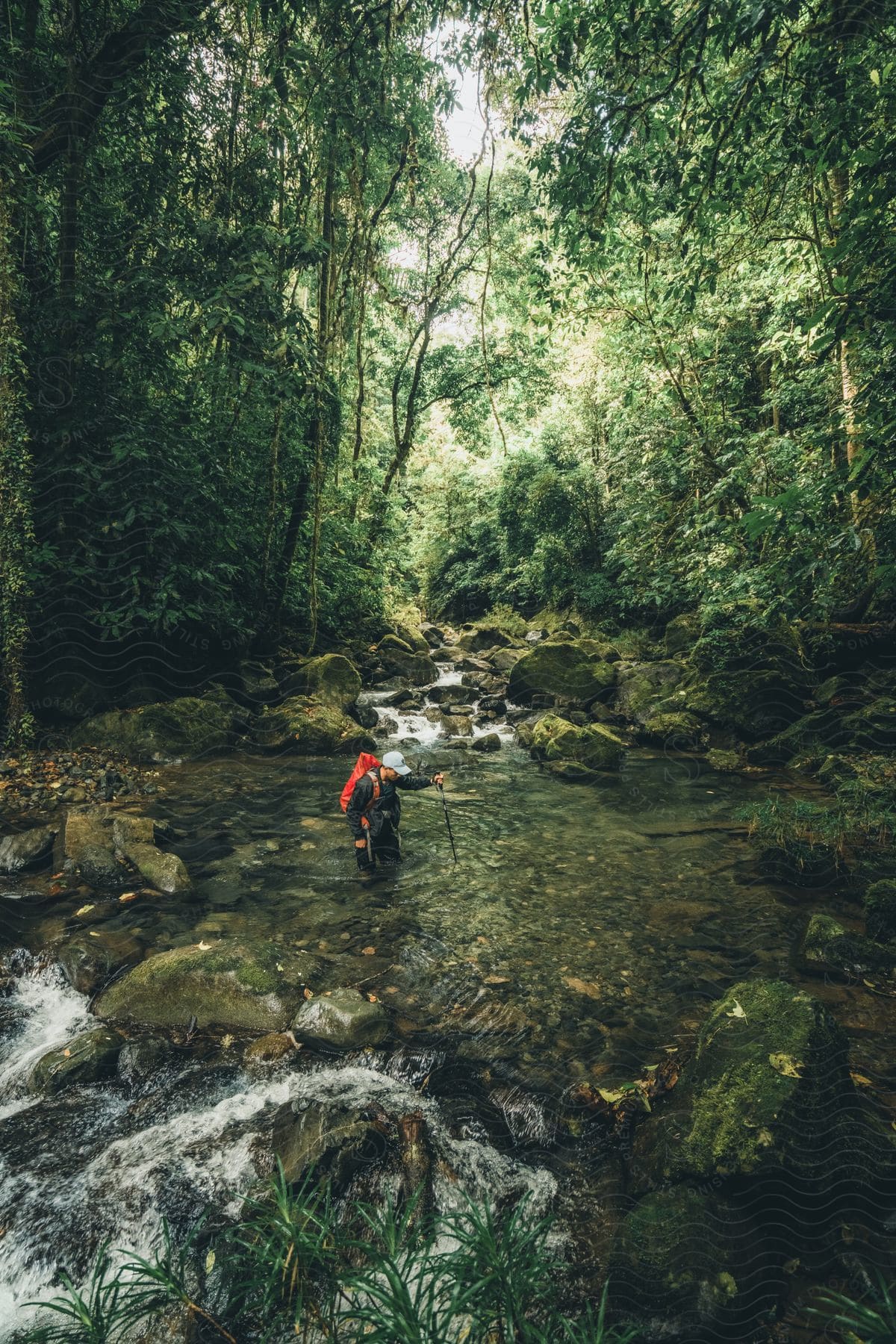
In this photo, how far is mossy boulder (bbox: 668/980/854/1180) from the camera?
2.55 m

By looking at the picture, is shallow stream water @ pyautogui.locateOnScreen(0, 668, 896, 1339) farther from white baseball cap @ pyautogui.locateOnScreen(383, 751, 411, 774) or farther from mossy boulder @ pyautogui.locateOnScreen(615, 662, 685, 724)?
mossy boulder @ pyautogui.locateOnScreen(615, 662, 685, 724)

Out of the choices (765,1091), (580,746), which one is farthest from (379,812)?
(580,746)

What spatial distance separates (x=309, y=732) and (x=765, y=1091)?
333 inches

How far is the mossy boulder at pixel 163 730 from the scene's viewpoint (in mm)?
8414

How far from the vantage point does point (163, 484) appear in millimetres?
8578

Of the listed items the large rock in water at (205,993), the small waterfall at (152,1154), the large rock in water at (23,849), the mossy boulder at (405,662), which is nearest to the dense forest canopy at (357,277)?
the large rock in water at (23,849)

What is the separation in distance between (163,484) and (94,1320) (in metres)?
8.63

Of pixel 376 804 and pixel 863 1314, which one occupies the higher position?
pixel 376 804

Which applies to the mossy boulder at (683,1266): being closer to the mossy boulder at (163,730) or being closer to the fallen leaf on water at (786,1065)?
the fallen leaf on water at (786,1065)

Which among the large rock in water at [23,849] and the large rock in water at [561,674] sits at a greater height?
the large rock in water at [561,674]

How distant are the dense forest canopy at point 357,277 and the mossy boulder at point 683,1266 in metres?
3.23

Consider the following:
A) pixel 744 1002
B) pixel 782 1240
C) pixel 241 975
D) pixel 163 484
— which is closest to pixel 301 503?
pixel 163 484

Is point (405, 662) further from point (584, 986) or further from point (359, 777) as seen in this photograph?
point (584, 986)

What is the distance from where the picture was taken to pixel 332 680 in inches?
461
